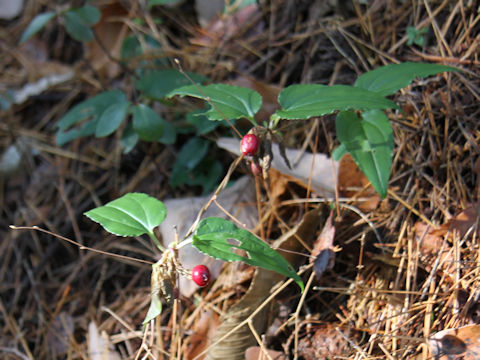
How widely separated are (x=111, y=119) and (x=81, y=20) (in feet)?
2.09

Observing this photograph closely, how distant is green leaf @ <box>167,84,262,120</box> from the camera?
1174 mm

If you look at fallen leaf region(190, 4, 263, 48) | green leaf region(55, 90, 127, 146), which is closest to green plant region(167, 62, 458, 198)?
green leaf region(55, 90, 127, 146)

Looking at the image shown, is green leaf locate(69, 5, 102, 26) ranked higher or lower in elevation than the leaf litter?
higher

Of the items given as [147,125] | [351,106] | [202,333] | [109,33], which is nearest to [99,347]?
[202,333]

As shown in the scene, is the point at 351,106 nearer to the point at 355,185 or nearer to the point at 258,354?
the point at 355,185

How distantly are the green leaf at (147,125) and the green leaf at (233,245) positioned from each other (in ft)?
2.42

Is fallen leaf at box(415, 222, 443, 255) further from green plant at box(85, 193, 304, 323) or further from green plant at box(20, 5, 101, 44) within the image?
green plant at box(20, 5, 101, 44)

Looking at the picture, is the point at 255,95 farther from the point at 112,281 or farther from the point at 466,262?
the point at 112,281

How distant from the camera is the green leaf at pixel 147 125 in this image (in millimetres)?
1714

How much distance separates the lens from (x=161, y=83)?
5.83 feet

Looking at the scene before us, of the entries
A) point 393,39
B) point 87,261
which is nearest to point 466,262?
point 393,39

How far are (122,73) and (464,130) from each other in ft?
5.34

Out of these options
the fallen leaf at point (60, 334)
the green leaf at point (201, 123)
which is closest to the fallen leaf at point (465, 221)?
the green leaf at point (201, 123)

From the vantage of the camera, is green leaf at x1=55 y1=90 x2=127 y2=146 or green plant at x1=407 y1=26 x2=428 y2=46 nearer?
green plant at x1=407 y1=26 x2=428 y2=46
